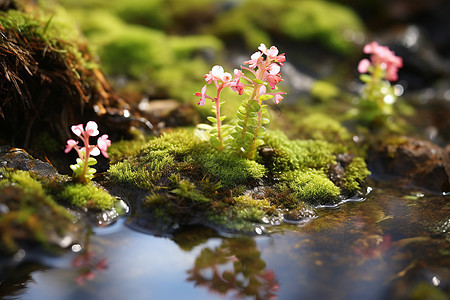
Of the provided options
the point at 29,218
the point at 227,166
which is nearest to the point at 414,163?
the point at 227,166

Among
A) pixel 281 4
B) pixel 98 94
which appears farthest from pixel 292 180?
pixel 281 4

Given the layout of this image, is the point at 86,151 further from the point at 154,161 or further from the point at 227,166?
the point at 227,166

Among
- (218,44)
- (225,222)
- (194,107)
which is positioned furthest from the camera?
(218,44)

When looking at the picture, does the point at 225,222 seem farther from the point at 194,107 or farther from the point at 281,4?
the point at 281,4

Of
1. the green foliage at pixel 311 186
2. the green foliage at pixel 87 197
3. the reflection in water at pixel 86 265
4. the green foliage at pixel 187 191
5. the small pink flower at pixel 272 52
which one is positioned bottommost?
the reflection in water at pixel 86 265

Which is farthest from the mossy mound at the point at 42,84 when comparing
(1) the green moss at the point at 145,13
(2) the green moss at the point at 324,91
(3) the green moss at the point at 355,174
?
(1) the green moss at the point at 145,13

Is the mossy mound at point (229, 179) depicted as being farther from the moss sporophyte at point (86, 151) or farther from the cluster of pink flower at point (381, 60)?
the cluster of pink flower at point (381, 60)
